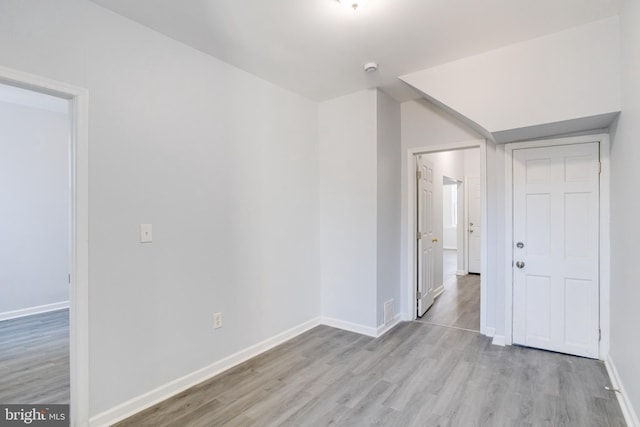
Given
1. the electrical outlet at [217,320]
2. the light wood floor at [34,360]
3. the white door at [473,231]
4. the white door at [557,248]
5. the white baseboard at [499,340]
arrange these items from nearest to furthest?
the light wood floor at [34,360]
the electrical outlet at [217,320]
the white door at [557,248]
the white baseboard at [499,340]
the white door at [473,231]

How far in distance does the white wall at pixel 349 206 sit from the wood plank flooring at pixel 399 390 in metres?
0.57

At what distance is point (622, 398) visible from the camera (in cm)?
213

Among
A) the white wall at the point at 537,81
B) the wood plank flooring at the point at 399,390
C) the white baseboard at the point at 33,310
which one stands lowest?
the wood plank flooring at the point at 399,390

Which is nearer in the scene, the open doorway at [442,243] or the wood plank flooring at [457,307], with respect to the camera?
the wood plank flooring at [457,307]

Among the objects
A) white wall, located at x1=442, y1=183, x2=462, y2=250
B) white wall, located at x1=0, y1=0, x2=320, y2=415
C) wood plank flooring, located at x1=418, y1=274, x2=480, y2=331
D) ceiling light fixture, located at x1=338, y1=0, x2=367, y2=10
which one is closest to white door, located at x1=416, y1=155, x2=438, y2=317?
wood plank flooring, located at x1=418, y1=274, x2=480, y2=331

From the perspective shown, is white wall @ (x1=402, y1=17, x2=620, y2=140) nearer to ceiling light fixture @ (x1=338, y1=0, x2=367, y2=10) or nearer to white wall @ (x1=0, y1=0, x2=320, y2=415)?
ceiling light fixture @ (x1=338, y1=0, x2=367, y2=10)

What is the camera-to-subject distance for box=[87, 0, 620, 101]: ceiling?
205 cm

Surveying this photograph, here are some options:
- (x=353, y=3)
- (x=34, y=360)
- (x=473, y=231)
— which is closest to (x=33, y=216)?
(x=34, y=360)

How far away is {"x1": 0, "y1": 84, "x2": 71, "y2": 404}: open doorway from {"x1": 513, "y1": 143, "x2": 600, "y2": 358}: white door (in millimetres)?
4912

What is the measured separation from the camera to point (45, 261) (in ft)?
14.3

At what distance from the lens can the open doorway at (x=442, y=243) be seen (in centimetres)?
399

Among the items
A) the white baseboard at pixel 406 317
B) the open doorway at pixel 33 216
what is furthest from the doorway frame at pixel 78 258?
the white baseboard at pixel 406 317

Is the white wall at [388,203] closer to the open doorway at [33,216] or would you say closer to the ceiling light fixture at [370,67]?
the ceiling light fixture at [370,67]

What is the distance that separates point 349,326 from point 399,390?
125 centimetres
